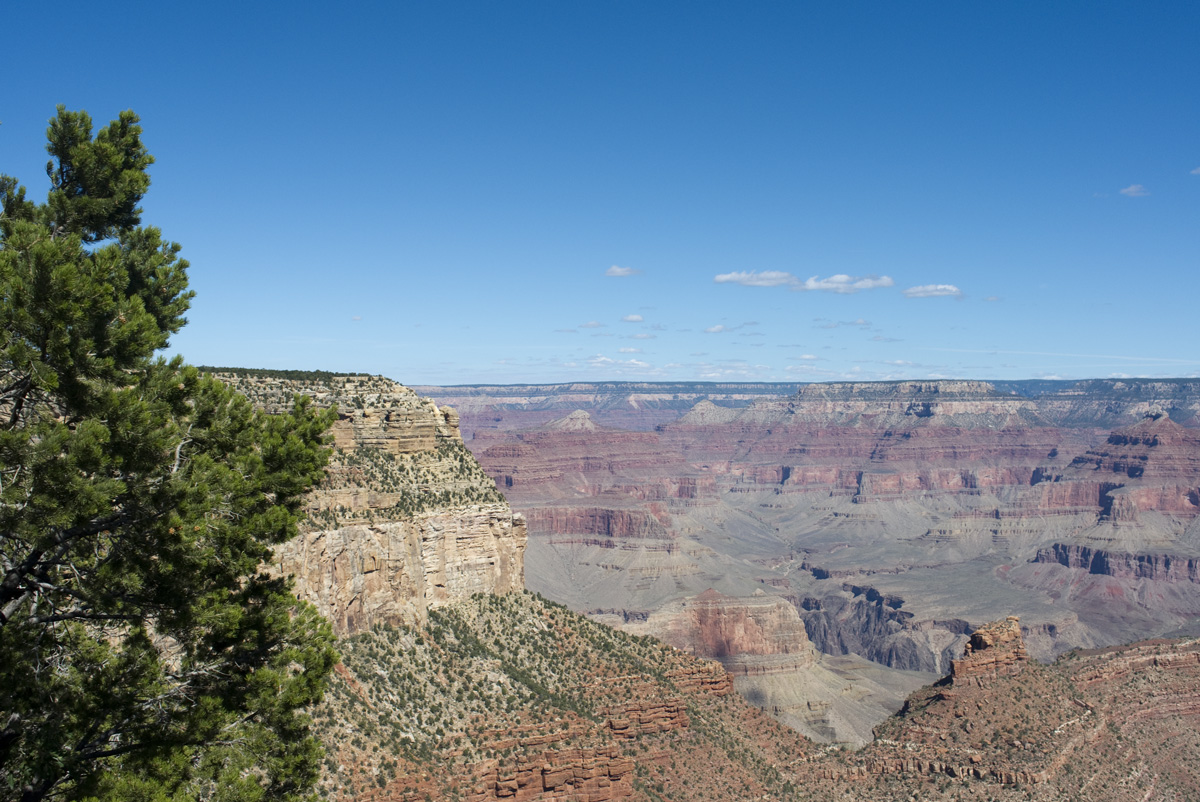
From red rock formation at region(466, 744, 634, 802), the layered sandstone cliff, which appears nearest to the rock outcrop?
the layered sandstone cliff

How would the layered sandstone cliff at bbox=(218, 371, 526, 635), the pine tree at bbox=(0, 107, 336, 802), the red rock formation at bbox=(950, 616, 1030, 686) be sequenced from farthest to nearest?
the red rock formation at bbox=(950, 616, 1030, 686), the layered sandstone cliff at bbox=(218, 371, 526, 635), the pine tree at bbox=(0, 107, 336, 802)

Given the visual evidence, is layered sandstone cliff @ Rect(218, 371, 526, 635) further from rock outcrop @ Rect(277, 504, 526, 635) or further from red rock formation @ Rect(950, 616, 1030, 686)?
red rock formation @ Rect(950, 616, 1030, 686)

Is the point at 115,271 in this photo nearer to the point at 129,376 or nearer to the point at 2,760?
the point at 129,376

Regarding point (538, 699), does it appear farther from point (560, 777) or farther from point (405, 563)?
point (405, 563)

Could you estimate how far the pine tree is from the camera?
547 inches

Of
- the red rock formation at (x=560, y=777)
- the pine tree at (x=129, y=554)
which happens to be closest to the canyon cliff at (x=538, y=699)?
the red rock formation at (x=560, y=777)

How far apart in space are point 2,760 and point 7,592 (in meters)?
2.69

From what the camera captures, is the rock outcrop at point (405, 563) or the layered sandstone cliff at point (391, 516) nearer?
the rock outcrop at point (405, 563)

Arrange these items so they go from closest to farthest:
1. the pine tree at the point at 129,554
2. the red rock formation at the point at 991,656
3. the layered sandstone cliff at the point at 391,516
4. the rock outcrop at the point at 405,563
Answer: the pine tree at the point at 129,554
the rock outcrop at the point at 405,563
the layered sandstone cliff at the point at 391,516
the red rock formation at the point at 991,656

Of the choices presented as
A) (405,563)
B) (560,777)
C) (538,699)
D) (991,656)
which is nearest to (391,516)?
(405,563)

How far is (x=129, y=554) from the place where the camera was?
15.2 m

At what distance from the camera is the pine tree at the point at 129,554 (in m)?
13.9

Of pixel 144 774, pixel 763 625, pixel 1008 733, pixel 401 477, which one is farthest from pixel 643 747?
pixel 763 625

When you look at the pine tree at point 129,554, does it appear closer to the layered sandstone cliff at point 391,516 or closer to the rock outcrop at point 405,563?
the rock outcrop at point 405,563
